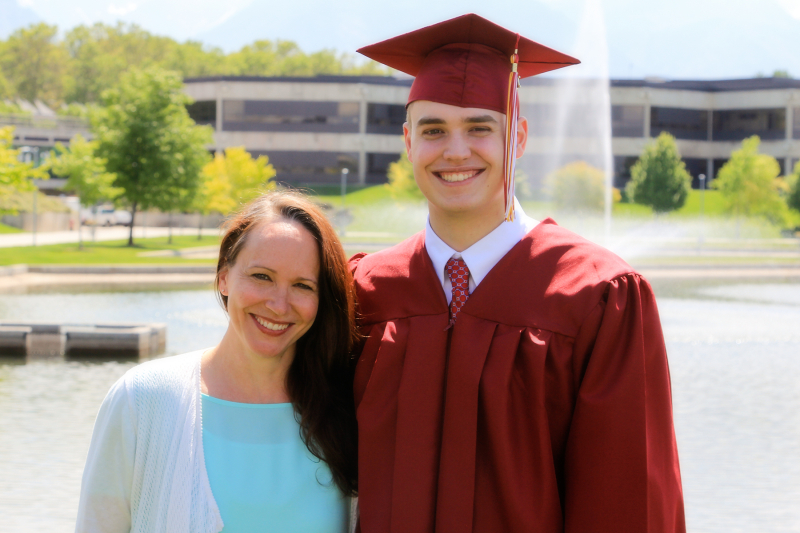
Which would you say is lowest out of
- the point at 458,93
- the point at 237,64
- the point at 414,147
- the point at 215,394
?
the point at 215,394

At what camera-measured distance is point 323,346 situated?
9.19ft

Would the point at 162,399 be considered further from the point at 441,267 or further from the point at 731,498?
the point at 731,498

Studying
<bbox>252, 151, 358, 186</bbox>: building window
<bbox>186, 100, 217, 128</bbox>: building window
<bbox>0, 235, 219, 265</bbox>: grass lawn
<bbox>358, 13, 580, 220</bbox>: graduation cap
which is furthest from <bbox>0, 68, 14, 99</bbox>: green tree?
<bbox>358, 13, 580, 220</bbox>: graduation cap

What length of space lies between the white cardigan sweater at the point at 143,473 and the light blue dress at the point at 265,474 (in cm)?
7

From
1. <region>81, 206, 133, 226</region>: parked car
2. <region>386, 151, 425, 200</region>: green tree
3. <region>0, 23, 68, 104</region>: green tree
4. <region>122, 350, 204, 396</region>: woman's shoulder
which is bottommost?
<region>122, 350, 204, 396</region>: woman's shoulder

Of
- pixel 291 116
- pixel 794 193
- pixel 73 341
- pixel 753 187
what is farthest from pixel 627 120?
pixel 73 341

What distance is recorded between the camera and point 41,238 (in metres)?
35.5

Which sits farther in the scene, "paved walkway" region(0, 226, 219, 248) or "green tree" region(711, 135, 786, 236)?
"green tree" region(711, 135, 786, 236)

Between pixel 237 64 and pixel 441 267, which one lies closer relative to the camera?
pixel 441 267

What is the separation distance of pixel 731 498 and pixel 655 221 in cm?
4436

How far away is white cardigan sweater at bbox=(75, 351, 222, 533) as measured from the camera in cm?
→ 243

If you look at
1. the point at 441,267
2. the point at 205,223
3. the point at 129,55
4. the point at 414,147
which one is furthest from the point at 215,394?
the point at 129,55

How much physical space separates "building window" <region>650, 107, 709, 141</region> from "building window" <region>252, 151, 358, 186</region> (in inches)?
849

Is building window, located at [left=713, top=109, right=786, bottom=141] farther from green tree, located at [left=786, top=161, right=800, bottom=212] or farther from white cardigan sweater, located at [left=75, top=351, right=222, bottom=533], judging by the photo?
white cardigan sweater, located at [left=75, top=351, right=222, bottom=533]
